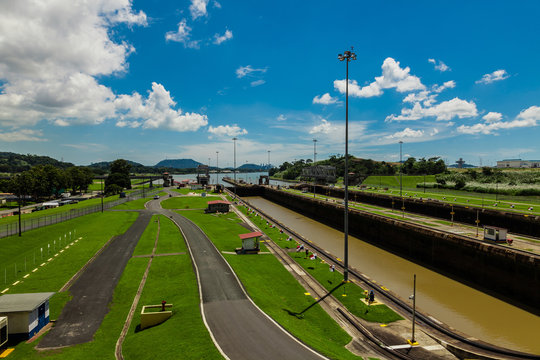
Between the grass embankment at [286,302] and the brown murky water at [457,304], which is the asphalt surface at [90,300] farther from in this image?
the brown murky water at [457,304]

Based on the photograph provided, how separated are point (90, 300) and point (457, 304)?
35101mm

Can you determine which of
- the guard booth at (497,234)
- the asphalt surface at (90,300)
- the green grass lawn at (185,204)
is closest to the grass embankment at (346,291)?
the asphalt surface at (90,300)

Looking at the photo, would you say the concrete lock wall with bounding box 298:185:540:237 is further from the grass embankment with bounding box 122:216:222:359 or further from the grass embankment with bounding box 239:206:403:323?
the grass embankment with bounding box 122:216:222:359

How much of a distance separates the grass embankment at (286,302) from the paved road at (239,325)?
859 millimetres

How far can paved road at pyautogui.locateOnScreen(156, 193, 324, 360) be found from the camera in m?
15.1

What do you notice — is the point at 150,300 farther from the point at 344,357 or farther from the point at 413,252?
the point at 413,252

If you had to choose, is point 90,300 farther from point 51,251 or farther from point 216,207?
point 216,207

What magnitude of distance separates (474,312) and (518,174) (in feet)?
339

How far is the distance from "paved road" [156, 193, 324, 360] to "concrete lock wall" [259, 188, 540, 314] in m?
26.7

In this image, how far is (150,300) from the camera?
74.5 ft

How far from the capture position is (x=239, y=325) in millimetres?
17922

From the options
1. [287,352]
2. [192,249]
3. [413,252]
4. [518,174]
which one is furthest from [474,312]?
[518,174]

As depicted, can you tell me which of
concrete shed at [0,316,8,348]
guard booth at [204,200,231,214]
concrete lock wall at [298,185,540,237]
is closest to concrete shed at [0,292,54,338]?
concrete shed at [0,316,8,348]

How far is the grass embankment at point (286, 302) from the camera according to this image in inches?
680
